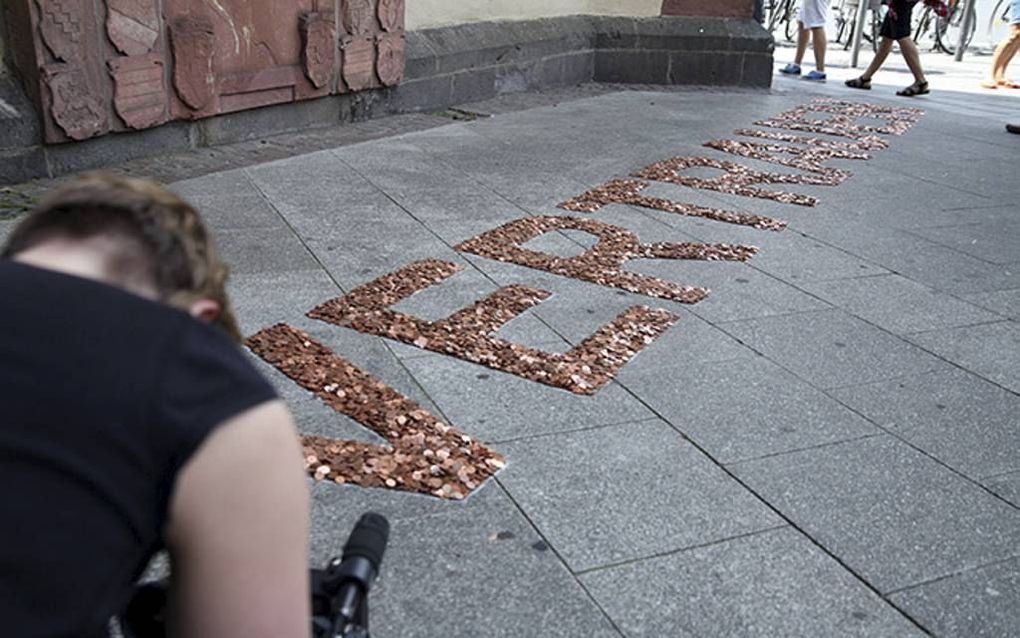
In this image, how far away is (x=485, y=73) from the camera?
979 centimetres

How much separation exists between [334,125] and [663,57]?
15.8 ft

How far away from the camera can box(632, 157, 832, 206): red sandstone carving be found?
666 centimetres

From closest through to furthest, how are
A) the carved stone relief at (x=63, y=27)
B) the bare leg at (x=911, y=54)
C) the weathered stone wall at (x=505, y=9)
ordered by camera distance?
the carved stone relief at (x=63, y=27) → the weathered stone wall at (x=505, y=9) → the bare leg at (x=911, y=54)

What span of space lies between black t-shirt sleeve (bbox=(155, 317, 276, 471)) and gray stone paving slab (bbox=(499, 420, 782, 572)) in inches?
65.4

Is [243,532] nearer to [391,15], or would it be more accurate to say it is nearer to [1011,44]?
[391,15]

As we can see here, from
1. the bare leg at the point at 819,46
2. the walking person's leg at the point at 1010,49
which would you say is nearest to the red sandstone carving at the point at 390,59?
the walking person's leg at the point at 1010,49

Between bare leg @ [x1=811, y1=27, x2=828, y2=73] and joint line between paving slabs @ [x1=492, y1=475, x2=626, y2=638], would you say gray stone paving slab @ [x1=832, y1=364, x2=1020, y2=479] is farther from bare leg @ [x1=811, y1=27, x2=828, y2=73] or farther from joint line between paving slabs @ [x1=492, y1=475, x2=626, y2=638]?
bare leg @ [x1=811, y1=27, x2=828, y2=73]

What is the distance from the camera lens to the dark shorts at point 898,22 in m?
11.4

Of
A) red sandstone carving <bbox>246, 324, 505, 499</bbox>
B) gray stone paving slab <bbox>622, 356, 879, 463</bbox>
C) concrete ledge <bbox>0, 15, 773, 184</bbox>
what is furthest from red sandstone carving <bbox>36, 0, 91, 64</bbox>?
gray stone paving slab <bbox>622, 356, 879, 463</bbox>

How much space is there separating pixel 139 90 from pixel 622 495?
14.9ft

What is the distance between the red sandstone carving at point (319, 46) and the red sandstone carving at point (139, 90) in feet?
4.77

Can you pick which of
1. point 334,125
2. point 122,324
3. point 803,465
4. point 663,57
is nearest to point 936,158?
point 663,57

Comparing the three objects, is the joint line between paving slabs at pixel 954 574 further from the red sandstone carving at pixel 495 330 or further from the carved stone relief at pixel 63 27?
the carved stone relief at pixel 63 27

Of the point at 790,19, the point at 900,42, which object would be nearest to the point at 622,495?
the point at 900,42
